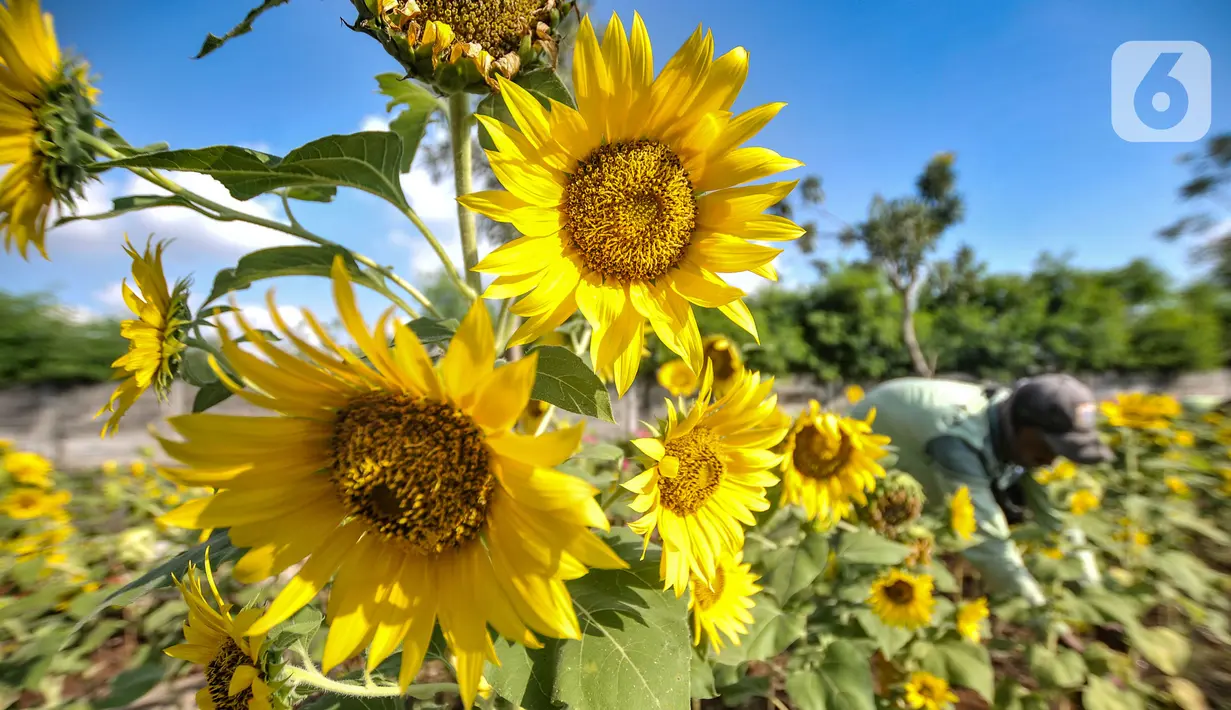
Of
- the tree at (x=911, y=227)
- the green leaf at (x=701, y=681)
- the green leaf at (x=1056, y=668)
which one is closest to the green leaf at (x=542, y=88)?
the green leaf at (x=701, y=681)

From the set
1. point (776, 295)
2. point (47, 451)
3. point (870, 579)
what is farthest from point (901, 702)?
point (776, 295)

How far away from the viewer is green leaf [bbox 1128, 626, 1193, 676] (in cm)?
192

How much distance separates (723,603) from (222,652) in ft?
2.49

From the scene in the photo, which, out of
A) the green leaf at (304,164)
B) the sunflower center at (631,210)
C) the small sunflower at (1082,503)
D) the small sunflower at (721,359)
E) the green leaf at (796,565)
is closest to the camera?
the green leaf at (304,164)

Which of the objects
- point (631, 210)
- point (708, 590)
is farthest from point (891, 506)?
point (631, 210)

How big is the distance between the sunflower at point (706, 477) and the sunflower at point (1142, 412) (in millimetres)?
3435

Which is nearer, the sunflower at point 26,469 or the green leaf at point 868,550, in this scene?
the green leaf at point 868,550

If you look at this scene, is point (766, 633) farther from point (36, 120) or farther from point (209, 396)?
point (36, 120)

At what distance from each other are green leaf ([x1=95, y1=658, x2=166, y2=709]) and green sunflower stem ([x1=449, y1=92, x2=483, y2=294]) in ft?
3.49

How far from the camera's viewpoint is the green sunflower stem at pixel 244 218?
55 cm

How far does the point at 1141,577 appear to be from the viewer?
8.50ft

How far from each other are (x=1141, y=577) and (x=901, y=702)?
1.89 m

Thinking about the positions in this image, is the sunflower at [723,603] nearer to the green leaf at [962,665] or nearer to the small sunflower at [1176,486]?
the green leaf at [962,665]

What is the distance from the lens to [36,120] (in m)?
0.57
